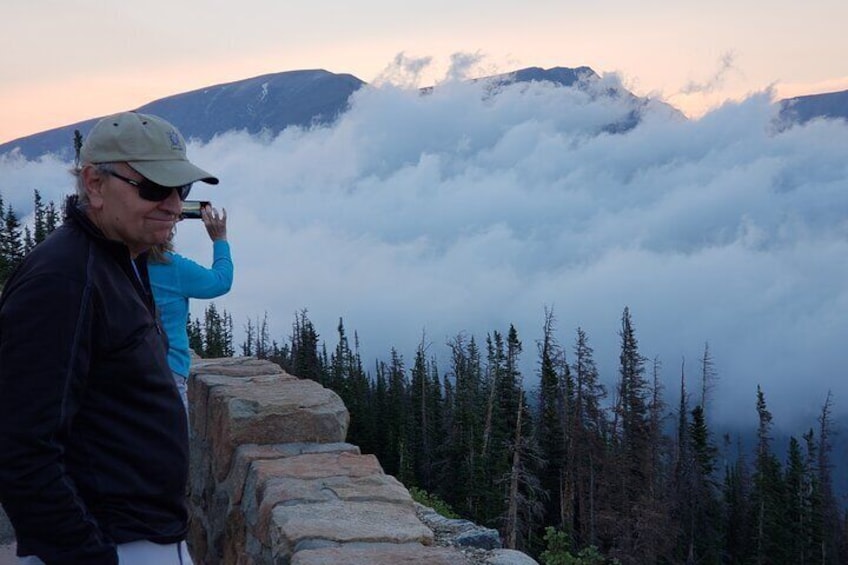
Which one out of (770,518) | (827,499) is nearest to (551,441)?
(770,518)

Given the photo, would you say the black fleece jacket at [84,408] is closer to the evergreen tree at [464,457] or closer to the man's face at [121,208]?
the man's face at [121,208]

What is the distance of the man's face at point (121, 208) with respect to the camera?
6.70 ft

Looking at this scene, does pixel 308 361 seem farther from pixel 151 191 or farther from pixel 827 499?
pixel 151 191

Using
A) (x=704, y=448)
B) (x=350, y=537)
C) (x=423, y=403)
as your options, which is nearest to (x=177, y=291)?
(x=350, y=537)

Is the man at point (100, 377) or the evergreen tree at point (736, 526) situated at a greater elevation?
the man at point (100, 377)

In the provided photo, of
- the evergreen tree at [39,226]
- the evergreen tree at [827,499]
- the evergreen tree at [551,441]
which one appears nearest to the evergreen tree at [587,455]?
the evergreen tree at [551,441]

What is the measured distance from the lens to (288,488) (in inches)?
151

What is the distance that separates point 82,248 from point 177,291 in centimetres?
216

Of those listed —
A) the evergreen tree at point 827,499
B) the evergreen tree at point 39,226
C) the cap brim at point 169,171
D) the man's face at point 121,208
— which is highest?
the cap brim at point 169,171

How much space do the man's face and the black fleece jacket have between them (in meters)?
0.04

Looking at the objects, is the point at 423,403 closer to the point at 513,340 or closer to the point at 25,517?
the point at 513,340

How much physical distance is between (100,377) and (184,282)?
7.05 feet

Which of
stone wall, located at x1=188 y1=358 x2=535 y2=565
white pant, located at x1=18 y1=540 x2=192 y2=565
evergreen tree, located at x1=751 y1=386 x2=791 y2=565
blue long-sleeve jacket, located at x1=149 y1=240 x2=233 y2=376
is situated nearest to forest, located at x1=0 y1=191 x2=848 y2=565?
evergreen tree, located at x1=751 y1=386 x2=791 y2=565

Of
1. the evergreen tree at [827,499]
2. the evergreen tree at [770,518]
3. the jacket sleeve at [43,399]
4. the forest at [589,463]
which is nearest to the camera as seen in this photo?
the jacket sleeve at [43,399]
